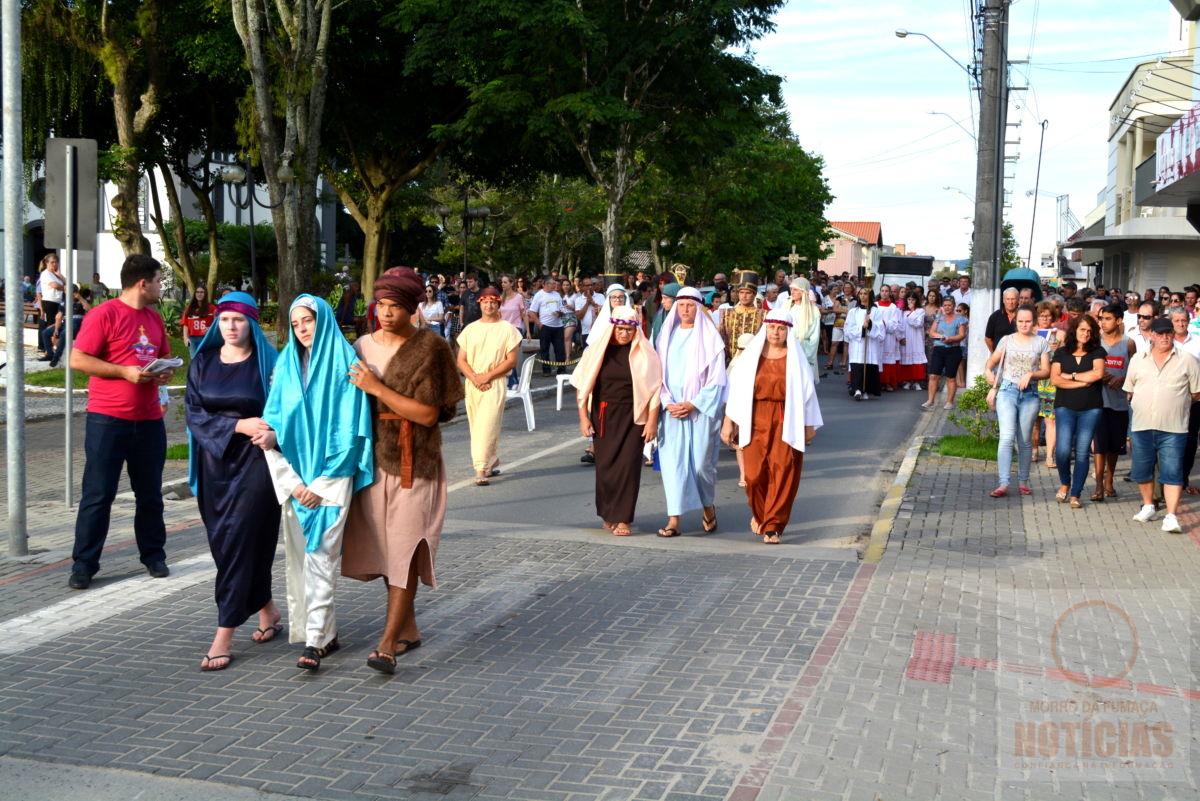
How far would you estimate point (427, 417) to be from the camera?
610cm

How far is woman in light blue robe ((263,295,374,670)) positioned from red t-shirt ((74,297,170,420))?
209 cm

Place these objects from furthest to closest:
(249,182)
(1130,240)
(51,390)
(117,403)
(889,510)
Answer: (1130,240)
(249,182)
(51,390)
(889,510)
(117,403)

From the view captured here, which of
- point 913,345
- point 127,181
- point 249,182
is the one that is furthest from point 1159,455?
point 127,181

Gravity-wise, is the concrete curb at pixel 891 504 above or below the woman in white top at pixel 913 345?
below

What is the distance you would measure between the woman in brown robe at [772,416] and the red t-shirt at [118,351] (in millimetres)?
4183

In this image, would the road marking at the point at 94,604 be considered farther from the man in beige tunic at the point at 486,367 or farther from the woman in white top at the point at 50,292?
A: the woman in white top at the point at 50,292

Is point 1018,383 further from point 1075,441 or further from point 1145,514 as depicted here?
point 1145,514

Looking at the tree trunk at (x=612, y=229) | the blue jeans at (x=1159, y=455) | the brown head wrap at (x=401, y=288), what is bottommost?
the blue jeans at (x=1159, y=455)

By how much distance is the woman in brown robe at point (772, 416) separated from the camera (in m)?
9.57

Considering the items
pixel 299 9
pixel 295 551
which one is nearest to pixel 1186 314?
pixel 295 551

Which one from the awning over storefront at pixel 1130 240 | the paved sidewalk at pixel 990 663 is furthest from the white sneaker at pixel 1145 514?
the awning over storefront at pixel 1130 240

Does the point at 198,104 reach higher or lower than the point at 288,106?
higher

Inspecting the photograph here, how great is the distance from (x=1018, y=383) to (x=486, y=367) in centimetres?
483

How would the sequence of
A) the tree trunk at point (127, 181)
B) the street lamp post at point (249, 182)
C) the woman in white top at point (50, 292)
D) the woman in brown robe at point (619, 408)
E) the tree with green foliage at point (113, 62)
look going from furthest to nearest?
the tree trunk at point (127, 181) < the tree with green foliage at point (113, 62) < the woman in white top at point (50, 292) < the street lamp post at point (249, 182) < the woman in brown robe at point (619, 408)
